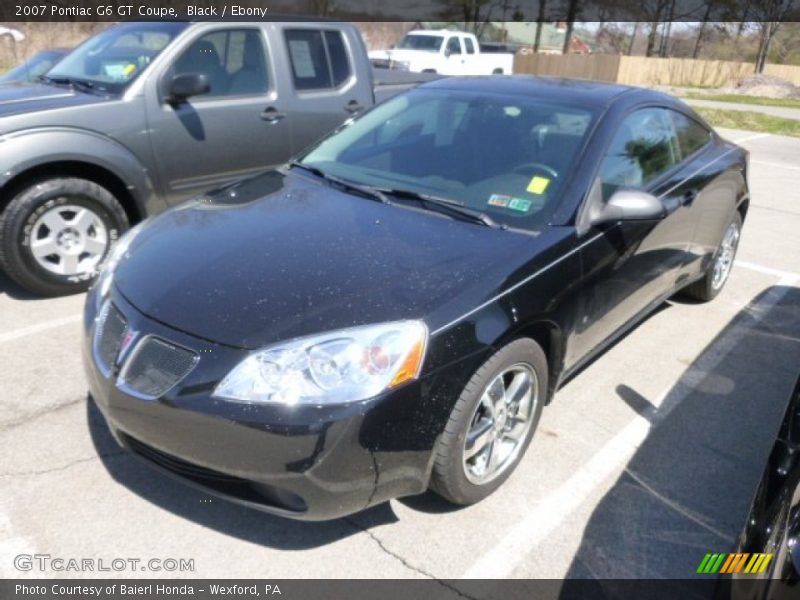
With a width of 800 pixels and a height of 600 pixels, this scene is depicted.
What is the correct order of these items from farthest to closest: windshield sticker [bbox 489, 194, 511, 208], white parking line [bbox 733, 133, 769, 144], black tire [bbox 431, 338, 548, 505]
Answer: white parking line [bbox 733, 133, 769, 144] → windshield sticker [bbox 489, 194, 511, 208] → black tire [bbox 431, 338, 548, 505]

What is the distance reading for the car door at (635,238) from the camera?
3.17 metres

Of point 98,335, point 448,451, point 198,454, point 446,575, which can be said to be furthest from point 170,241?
point 446,575

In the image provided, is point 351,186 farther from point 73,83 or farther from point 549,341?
point 73,83

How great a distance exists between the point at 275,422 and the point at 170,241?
45.7 inches

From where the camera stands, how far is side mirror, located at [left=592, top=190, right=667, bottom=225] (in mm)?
3002

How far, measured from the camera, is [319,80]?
5758 mm

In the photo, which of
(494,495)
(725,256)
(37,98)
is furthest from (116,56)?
(725,256)

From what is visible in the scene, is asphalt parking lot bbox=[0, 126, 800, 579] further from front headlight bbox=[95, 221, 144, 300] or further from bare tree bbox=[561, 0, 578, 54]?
bare tree bbox=[561, 0, 578, 54]

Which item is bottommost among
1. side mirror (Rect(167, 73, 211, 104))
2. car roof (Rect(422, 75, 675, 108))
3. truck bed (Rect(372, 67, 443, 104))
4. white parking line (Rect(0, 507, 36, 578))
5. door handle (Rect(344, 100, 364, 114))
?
white parking line (Rect(0, 507, 36, 578))

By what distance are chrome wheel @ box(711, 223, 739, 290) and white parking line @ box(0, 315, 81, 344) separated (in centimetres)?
451

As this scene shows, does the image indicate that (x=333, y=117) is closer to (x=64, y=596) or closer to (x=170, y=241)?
(x=170, y=241)

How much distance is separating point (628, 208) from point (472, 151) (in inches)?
32.6

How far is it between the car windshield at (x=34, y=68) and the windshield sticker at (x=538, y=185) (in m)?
4.29

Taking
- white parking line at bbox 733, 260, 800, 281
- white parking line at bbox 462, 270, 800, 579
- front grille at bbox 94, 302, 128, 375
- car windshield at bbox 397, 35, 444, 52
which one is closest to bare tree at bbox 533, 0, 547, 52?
car windshield at bbox 397, 35, 444, 52
